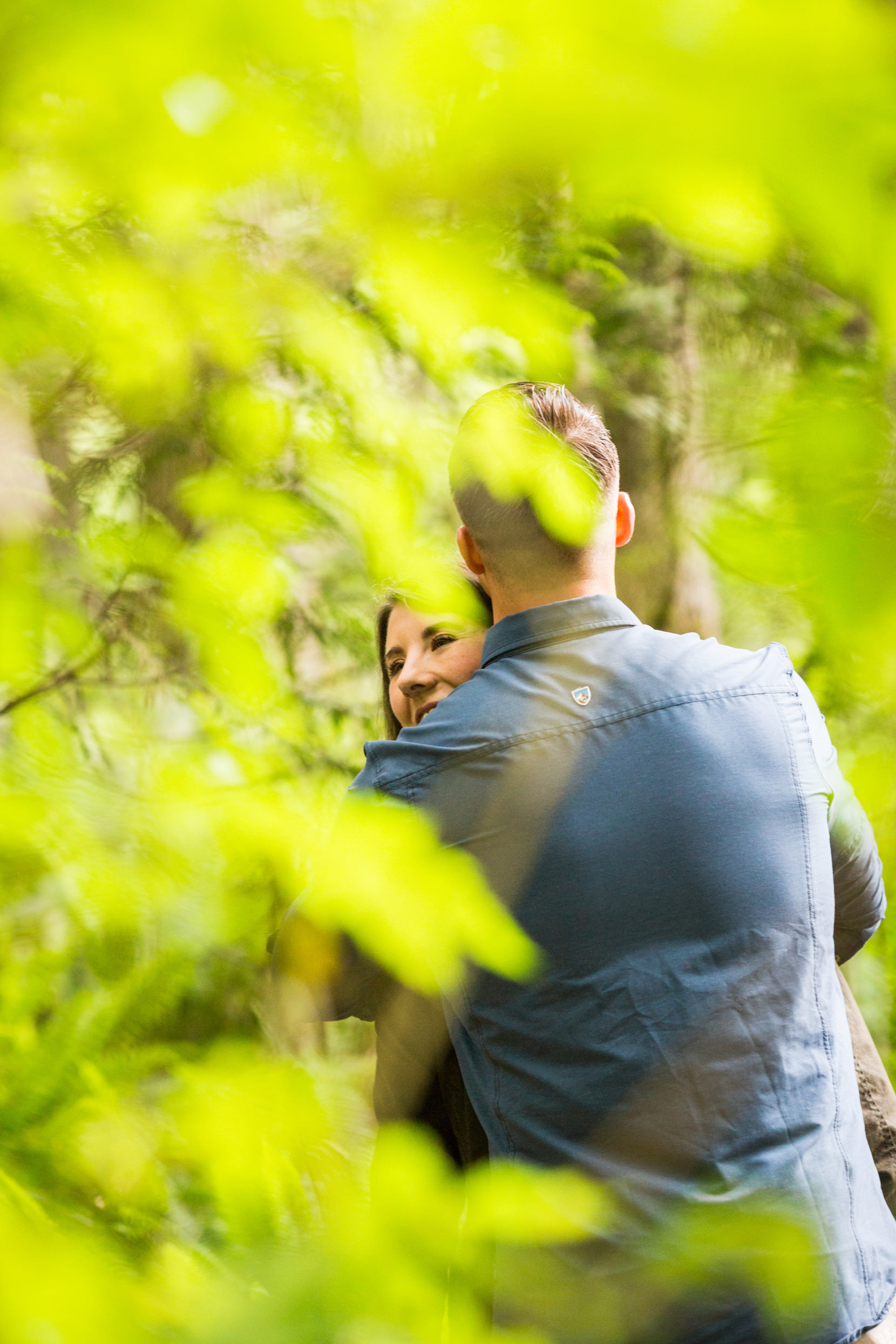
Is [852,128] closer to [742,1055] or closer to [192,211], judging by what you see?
[192,211]

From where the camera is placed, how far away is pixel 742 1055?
4.21 feet

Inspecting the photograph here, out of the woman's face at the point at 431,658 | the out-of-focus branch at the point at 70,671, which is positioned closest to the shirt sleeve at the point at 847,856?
the woman's face at the point at 431,658

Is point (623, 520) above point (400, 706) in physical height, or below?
above

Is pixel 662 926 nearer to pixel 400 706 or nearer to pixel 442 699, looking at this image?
pixel 442 699

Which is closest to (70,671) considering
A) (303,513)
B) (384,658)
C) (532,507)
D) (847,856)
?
(303,513)

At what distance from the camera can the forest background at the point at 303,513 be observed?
14.4 inches

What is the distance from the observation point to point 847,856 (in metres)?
1.51

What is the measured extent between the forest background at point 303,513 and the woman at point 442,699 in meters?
0.30

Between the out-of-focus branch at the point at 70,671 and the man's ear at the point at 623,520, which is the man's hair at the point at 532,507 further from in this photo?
the out-of-focus branch at the point at 70,671

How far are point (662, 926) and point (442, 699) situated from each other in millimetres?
574

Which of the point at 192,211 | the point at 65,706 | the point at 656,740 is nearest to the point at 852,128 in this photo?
the point at 192,211

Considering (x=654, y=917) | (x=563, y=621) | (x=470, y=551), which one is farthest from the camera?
(x=470, y=551)

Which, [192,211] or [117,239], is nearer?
[192,211]

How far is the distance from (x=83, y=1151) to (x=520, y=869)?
2.31ft
